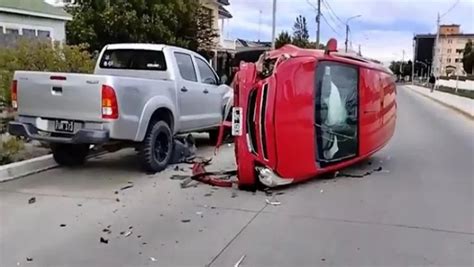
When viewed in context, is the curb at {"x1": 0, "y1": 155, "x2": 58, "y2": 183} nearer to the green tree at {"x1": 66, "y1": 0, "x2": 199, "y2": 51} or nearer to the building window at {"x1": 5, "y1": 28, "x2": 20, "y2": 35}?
the building window at {"x1": 5, "y1": 28, "x2": 20, "y2": 35}

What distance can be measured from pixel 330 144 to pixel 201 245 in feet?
12.4

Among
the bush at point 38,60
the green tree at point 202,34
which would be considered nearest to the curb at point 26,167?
the bush at point 38,60

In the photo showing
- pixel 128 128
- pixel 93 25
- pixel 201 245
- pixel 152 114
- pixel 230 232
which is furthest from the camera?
pixel 93 25

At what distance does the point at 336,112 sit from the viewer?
8703 mm

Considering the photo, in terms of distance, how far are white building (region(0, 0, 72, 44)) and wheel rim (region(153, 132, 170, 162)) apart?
10.8 meters

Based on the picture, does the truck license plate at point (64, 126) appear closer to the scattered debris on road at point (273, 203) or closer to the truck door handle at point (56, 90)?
the truck door handle at point (56, 90)

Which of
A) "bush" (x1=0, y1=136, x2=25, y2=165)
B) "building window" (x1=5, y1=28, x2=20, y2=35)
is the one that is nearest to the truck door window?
"bush" (x1=0, y1=136, x2=25, y2=165)

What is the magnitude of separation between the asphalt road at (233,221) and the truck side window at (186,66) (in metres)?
2.07

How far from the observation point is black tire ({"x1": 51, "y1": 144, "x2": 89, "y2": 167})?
9328 mm

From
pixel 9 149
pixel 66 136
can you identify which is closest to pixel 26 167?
pixel 9 149

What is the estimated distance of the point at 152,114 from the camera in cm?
884

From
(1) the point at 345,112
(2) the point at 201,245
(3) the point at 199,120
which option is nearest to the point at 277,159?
(1) the point at 345,112

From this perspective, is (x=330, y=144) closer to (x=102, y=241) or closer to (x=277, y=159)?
(x=277, y=159)

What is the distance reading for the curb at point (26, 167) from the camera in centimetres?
822
